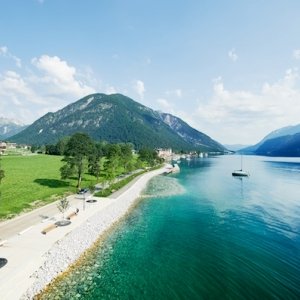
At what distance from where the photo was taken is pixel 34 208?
4981 centimetres

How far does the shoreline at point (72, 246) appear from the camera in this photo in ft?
82.0

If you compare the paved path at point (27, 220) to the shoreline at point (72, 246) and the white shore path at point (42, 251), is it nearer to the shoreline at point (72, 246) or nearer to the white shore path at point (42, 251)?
the white shore path at point (42, 251)

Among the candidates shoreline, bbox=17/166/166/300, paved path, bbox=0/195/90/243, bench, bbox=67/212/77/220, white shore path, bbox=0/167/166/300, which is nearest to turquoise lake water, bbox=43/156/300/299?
shoreline, bbox=17/166/166/300

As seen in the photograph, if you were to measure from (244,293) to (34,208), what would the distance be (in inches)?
1564

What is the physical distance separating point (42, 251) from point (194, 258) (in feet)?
60.4

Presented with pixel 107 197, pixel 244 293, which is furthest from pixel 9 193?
pixel 244 293

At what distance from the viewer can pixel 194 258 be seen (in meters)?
33.2

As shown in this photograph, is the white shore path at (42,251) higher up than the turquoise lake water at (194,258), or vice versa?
the white shore path at (42,251)

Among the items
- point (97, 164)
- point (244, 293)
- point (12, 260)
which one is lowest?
point (244, 293)

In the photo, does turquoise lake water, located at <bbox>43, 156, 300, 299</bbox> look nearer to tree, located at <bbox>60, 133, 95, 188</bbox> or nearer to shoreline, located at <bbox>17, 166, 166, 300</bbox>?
shoreline, located at <bbox>17, 166, 166, 300</bbox>

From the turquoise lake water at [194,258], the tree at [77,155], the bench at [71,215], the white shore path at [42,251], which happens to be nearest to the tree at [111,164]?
the tree at [77,155]

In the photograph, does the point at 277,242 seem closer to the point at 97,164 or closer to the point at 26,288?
the point at 26,288

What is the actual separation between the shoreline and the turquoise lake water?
1.31 metres

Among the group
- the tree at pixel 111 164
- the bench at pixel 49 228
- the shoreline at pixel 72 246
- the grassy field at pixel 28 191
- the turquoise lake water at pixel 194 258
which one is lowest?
the turquoise lake water at pixel 194 258
